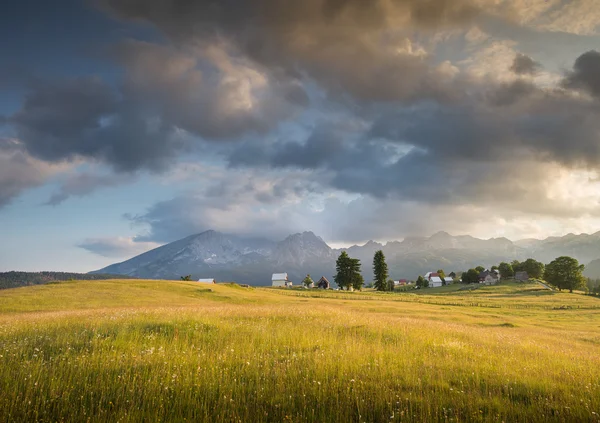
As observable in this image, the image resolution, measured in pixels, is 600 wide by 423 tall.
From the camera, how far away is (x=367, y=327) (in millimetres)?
16734

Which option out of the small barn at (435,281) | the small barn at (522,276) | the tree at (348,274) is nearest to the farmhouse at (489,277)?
the small barn at (522,276)

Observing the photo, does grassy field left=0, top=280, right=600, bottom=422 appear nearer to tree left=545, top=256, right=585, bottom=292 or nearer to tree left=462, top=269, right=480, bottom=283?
tree left=545, top=256, right=585, bottom=292

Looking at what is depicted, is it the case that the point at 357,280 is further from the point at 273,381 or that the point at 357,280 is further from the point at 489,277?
the point at 273,381

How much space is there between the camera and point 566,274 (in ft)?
354

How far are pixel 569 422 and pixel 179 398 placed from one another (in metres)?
8.29

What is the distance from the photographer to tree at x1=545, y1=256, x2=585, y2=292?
107250 millimetres

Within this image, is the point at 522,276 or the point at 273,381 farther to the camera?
the point at 522,276

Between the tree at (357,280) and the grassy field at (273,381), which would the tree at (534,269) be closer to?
the tree at (357,280)

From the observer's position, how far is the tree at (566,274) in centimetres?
10725

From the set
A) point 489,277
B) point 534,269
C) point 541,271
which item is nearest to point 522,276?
point 534,269

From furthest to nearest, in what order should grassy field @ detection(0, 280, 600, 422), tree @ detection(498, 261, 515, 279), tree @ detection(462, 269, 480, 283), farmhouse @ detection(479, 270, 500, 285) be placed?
tree @ detection(498, 261, 515, 279) < tree @ detection(462, 269, 480, 283) < farmhouse @ detection(479, 270, 500, 285) < grassy field @ detection(0, 280, 600, 422)

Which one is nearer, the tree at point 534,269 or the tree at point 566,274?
the tree at point 566,274

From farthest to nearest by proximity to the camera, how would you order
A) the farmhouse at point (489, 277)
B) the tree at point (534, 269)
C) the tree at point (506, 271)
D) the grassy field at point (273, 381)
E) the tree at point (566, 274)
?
1. the tree at point (506, 271)
2. the farmhouse at point (489, 277)
3. the tree at point (534, 269)
4. the tree at point (566, 274)
5. the grassy field at point (273, 381)

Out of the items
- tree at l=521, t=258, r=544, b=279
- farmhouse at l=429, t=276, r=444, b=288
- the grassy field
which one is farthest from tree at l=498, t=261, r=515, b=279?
the grassy field
